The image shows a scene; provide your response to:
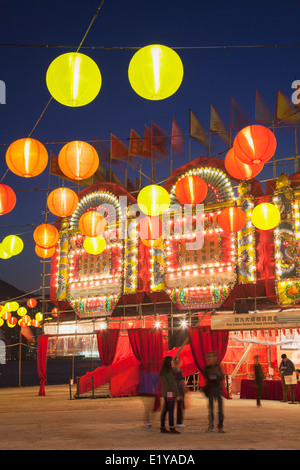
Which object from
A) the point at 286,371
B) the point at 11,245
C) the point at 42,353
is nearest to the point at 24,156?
the point at 11,245

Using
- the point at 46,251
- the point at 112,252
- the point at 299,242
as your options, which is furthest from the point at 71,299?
the point at 299,242

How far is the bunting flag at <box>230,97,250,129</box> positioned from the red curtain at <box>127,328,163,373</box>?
318 inches

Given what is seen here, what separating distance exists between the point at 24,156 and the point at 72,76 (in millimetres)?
2477

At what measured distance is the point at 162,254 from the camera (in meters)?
19.8

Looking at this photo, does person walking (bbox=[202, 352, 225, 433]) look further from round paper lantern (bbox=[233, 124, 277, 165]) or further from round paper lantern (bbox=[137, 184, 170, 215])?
round paper lantern (bbox=[137, 184, 170, 215])

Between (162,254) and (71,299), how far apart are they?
17.3 ft

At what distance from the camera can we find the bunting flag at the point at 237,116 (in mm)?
18219

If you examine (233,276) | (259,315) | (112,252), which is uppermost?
(112,252)

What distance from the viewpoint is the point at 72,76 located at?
723 centimetres

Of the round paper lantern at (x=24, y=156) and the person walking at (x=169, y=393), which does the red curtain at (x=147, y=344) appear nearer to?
the person walking at (x=169, y=393)

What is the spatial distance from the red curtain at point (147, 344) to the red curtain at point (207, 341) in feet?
7.00

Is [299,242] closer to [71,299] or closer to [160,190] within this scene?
[160,190]

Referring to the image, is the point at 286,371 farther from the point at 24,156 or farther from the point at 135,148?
the point at 135,148

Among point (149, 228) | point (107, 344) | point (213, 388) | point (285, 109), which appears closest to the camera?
point (213, 388)
